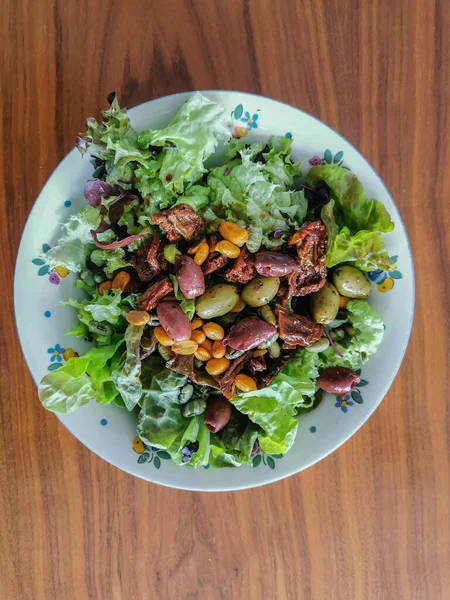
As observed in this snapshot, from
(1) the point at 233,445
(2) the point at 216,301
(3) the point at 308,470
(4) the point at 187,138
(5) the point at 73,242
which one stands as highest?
(4) the point at 187,138

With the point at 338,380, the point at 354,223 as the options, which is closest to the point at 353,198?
the point at 354,223

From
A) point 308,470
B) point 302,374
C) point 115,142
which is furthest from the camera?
point 308,470

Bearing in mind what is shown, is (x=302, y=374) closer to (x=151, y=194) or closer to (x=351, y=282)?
(x=351, y=282)

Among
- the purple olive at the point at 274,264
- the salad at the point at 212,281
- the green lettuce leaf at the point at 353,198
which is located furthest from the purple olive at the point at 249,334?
the green lettuce leaf at the point at 353,198

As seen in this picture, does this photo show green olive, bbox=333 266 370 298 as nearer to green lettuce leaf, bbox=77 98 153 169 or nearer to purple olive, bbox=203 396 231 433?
purple olive, bbox=203 396 231 433

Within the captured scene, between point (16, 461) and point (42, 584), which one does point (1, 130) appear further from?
point (42, 584)

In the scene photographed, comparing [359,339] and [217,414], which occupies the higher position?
[359,339]

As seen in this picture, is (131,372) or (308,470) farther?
(308,470)
